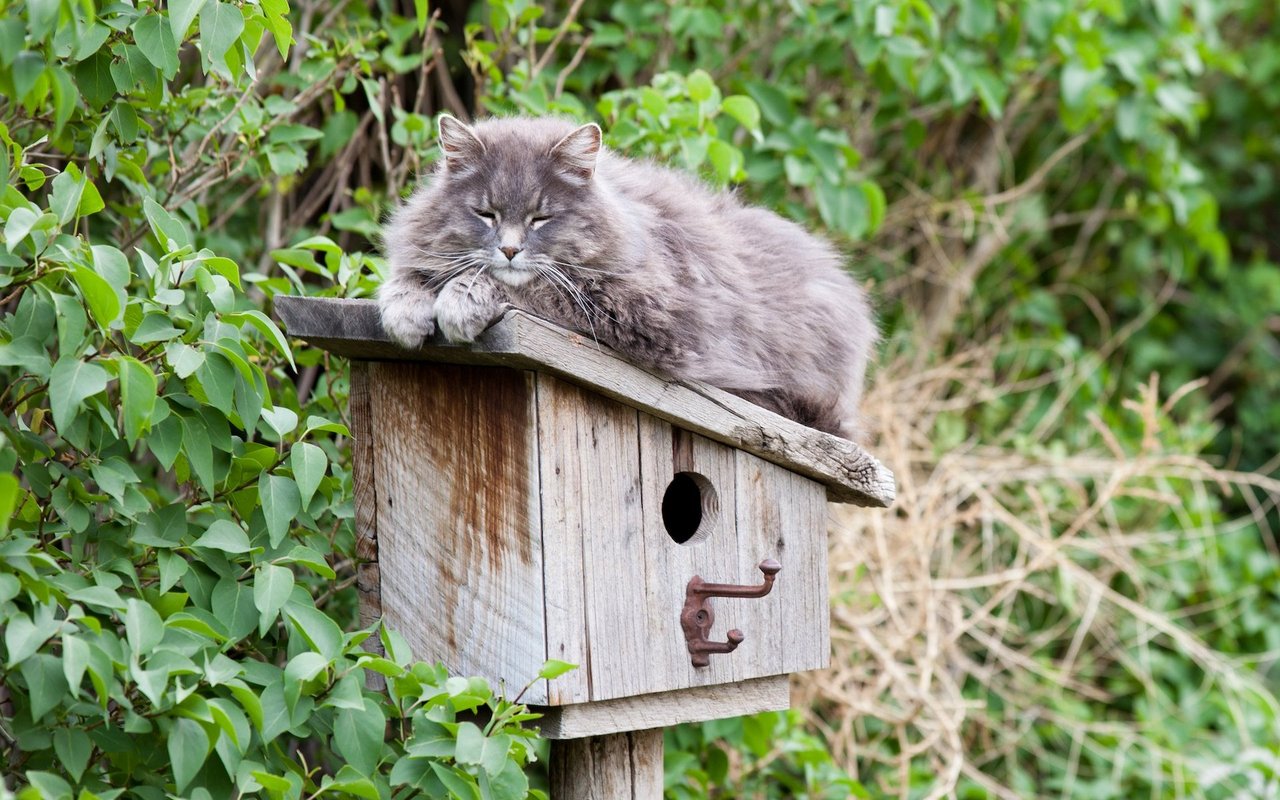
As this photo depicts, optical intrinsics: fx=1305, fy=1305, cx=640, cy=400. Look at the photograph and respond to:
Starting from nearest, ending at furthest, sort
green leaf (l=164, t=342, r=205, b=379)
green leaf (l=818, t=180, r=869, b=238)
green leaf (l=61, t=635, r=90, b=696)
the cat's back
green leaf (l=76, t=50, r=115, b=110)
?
green leaf (l=61, t=635, r=90, b=696) → green leaf (l=164, t=342, r=205, b=379) → green leaf (l=76, t=50, r=115, b=110) → the cat's back → green leaf (l=818, t=180, r=869, b=238)

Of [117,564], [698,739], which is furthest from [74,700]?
[698,739]

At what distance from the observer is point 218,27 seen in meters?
1.91

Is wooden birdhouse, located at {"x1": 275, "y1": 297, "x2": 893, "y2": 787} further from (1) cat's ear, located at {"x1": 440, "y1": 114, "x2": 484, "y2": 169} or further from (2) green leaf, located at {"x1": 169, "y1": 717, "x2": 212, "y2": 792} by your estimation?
(2) green leaf, located at {"x1": 169, "y1": 717, "x2": 212, "y2": 792}

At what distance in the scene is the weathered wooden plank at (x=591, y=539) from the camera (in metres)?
2.11

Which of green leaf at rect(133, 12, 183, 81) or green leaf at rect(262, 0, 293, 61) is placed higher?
green leaf at rect(262, 0, 293, 61)

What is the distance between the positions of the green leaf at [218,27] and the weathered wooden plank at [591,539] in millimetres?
693

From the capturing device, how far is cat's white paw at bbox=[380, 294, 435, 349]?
6.67ft

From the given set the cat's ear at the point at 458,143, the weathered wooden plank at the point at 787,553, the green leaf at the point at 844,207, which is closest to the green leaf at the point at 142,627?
the cat's ear at the point at 458,143

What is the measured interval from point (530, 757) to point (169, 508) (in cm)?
69

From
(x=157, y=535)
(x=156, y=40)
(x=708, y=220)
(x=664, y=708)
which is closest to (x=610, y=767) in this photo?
(x=664, y=708)

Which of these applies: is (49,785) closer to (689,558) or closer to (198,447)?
(198,447)

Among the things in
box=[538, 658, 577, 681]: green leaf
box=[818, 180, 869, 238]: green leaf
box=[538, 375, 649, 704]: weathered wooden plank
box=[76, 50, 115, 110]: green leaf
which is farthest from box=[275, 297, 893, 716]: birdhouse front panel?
box=[818, 180, 869, 238]: green leaf

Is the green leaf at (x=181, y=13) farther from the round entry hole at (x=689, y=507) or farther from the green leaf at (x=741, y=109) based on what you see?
the green leaf at (x=741, y=109)

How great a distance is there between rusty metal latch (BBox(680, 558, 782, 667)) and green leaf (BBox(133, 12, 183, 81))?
1213mm
